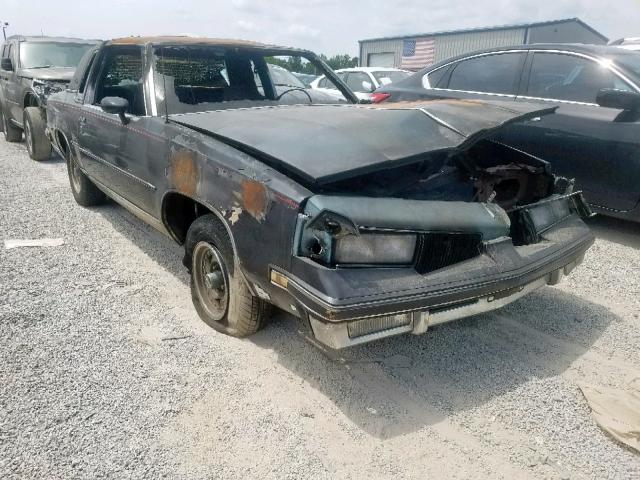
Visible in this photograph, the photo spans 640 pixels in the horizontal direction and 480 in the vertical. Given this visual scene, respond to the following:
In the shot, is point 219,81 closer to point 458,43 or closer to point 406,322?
point 406,322

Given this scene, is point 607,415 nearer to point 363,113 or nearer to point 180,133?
point 363,113

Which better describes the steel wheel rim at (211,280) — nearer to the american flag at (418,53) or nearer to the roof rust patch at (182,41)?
the roof rust patch at (182,41)

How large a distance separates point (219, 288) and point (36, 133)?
237 inches

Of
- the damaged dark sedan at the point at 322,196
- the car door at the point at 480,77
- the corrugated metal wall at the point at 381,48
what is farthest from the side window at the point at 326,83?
the corrugated metal wall at the point at 381,48

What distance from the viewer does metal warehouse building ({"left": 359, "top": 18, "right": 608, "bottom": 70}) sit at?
24.3m

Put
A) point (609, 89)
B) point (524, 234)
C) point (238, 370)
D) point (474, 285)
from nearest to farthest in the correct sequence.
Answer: point (474, 285) → point (238, 370) → point (524, 234) → point (609, 89)

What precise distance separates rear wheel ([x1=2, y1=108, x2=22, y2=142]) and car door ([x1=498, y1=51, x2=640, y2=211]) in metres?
8.50

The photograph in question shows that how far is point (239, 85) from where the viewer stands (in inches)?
148

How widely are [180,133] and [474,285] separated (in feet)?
5.97

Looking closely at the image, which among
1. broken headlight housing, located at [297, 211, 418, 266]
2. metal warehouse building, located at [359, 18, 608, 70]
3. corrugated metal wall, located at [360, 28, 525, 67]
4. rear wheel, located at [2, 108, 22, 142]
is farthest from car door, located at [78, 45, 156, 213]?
metal warehouse building, located at [359, 18, 608, 70]

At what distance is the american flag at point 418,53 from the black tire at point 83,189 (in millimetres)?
25427

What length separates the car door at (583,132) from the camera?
4.09 m

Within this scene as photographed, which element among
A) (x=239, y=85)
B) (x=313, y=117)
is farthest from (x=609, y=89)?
(x=239, y=85)

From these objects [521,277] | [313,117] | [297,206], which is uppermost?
[313,117]
